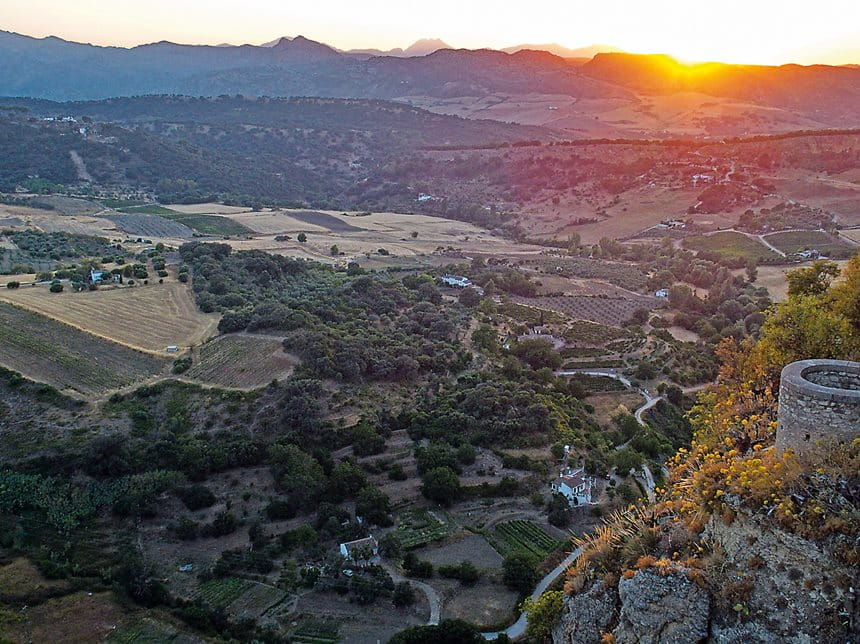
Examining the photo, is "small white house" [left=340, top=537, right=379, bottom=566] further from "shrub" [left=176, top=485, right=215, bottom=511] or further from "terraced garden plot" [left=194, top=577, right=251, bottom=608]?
"shrub" [left=176, top=485, right=215, bottom=511]

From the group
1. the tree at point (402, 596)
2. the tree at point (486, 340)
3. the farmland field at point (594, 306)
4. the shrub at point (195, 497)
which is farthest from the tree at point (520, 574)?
the farmland field at point (594, 306)

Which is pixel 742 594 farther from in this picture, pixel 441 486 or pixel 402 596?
pixel 441 486

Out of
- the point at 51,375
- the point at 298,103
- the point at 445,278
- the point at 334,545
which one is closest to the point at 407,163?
the point at 298,103

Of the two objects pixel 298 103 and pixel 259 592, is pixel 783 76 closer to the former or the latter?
pixel 298 103

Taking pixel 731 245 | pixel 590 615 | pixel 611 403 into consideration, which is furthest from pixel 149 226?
pixel 590 615

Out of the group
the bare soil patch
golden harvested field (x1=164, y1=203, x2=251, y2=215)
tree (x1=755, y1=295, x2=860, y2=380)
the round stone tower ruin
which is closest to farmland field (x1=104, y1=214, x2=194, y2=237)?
golden harvested field (x1=164, y1=203, x2=251, y2=215)

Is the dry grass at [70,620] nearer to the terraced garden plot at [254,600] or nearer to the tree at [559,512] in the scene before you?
the terraced garden plot at [254,600]
